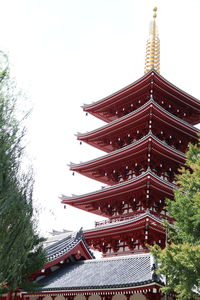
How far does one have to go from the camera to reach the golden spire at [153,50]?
3434cm

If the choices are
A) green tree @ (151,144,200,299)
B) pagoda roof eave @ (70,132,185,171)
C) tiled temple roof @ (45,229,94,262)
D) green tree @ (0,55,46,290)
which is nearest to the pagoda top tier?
pagoda roof eave @ (70,132,185,171)

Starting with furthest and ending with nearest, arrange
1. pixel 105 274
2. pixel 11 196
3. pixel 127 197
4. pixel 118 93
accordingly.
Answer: pixel 118 93 < pixel 127 197 < pixel 105 274 < pixel 11 196

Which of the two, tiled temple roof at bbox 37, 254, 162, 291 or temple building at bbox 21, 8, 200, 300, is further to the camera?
temple building at bbox 21, 8, 200, 300

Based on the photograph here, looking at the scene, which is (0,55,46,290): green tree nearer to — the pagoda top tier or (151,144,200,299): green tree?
(151,144,200,299): green tree

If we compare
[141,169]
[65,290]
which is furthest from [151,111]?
[65,290]

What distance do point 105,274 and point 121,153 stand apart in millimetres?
9145

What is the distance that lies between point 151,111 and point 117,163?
175 inches

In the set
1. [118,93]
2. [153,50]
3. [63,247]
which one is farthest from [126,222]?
[153,50]

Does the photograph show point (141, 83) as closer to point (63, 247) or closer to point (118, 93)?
point (118, 93)

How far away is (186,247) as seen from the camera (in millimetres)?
13539

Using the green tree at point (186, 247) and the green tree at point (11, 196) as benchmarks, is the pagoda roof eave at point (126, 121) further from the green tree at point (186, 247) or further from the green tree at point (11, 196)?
the green tree at point (11, 196)

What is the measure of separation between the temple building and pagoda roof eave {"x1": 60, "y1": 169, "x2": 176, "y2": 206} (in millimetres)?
59

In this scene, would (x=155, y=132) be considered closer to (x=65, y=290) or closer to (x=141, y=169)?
(x=141, y=169)

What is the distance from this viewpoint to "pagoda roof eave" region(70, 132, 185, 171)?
991 inches
